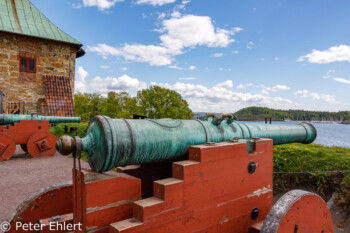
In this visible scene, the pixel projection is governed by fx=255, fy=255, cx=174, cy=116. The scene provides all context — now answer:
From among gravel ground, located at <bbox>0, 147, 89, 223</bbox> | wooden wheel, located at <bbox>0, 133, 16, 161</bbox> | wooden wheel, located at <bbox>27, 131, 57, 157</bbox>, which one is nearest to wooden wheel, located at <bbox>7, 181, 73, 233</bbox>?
gravel ground, located at <bbox>0, 147, 89, 223</bbox>

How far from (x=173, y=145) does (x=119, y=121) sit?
0.51 m

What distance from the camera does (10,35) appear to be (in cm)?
1307

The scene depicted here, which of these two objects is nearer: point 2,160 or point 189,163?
point 189,163

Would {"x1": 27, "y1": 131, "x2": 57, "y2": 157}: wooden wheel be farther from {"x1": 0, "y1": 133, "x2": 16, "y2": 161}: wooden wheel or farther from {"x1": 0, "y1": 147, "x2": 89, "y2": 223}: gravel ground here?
{"x1": 0, "y1": 133, "x2": 16, "y2": 161}: wooden wheel

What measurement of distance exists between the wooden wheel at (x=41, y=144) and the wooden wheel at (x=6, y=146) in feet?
1.67

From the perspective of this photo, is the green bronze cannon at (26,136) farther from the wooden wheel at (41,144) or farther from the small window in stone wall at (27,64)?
the small window in stone wall at (27,64)

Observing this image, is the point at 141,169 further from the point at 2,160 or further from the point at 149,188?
the point at 2,160

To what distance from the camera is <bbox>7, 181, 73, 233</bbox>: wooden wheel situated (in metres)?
2.36

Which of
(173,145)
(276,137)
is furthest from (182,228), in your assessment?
(276,137)

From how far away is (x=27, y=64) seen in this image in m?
13.6

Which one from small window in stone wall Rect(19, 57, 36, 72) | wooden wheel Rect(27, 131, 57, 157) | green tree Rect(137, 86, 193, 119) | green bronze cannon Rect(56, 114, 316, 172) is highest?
small window in stone wall Rect(19, 57, 36, 72)

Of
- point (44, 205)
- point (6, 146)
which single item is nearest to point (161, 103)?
point (6, 146)

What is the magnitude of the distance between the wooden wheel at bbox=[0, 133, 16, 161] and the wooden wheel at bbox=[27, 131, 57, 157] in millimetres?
510

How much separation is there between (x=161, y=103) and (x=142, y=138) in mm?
25442
